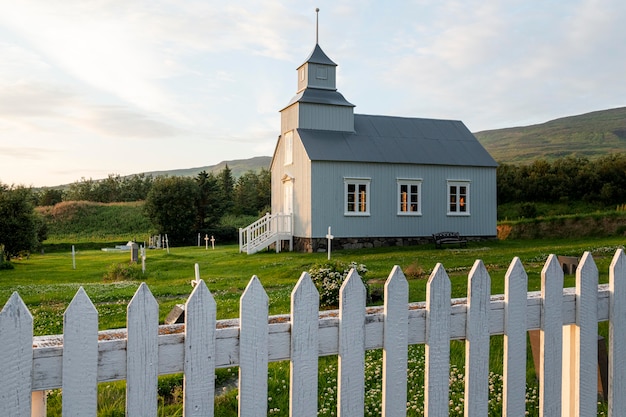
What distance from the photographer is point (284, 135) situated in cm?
2820

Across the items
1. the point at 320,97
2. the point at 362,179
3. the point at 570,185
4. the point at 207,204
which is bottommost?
the point at 207,204

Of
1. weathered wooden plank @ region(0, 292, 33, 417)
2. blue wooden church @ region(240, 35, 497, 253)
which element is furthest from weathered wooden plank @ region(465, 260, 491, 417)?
blue wooden church @ region(240, 35, 497, 253)

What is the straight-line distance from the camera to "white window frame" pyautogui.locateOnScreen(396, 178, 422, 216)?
26453 millimetres

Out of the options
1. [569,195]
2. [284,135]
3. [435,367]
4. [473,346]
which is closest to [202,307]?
[435,367]

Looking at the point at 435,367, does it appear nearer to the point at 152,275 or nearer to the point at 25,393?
the point at 25,393

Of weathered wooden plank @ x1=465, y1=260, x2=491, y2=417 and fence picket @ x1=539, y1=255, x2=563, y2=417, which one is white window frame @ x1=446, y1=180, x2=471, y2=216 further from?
weathered wooden plank @ x1=465, y1=260, x2=491, y2=417

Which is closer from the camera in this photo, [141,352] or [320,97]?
[141,352]

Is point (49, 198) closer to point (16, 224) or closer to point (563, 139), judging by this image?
point (16, 224)

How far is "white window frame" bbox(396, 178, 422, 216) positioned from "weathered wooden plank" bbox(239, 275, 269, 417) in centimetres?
2421

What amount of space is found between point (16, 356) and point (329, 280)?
664 centimetres

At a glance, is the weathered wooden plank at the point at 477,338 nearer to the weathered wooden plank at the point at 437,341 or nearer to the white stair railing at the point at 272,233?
the weathered wooden plank at the point at 437,341

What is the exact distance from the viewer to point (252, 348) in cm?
249

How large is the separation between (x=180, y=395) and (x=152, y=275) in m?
14.3

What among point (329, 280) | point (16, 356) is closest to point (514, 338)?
point (16, 356)
